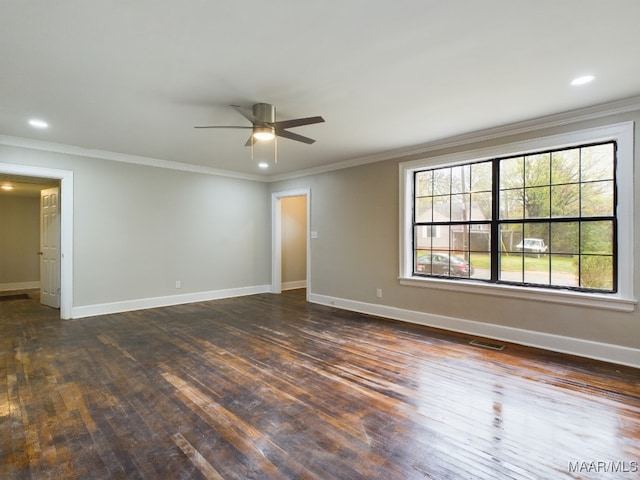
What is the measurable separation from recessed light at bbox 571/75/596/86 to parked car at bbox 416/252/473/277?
231 centimetres

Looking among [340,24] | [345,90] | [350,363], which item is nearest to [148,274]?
[350,363]

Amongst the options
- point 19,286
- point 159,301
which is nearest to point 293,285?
point 159,301

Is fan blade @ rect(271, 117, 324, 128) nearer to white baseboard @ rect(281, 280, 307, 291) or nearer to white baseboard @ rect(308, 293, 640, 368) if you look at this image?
white baseboard @ rect(308, 293, 640, 368)

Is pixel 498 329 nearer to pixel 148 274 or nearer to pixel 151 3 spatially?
pixel 151 3

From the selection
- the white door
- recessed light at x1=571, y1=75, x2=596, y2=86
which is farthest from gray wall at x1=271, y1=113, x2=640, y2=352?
the white door

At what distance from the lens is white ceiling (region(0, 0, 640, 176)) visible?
6.27ft

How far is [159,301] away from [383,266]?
3913mm

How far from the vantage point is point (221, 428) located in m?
2.13

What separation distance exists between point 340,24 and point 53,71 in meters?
2.29

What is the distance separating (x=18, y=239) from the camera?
7.90m

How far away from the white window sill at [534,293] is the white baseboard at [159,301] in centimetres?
352

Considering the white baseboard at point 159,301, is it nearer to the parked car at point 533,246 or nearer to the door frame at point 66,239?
the door frame at point 66,239

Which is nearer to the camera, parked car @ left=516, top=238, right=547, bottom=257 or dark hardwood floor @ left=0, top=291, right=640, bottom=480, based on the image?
dark hardwood floor @ left=0, top=291, right=640, bottom=480

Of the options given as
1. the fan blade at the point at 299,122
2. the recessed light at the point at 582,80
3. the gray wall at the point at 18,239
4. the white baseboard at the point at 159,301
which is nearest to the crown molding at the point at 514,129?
the recessed light at the point at 582,80
